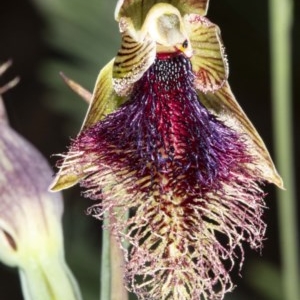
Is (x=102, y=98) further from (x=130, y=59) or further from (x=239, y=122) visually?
(x=239, y=122)

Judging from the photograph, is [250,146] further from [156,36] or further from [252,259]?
[252,259]

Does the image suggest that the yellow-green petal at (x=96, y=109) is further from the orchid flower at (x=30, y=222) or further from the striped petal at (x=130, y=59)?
the orchid flower at (x=30, y=222)

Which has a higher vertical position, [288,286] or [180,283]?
[180,283]

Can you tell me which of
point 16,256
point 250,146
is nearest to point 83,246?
point 16,256

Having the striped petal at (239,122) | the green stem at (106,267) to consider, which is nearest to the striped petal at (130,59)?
the striped petal at (239,122)

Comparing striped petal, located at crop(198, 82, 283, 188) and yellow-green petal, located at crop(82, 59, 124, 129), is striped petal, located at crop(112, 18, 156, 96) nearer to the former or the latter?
yellow-green petal, located at crop(82, 59, 124, 129)

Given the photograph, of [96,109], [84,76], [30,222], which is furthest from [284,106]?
[84,76]

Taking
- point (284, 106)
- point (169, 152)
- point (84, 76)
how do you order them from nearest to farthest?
point (169, 152)
point (284, 106)
point (84, 76)
